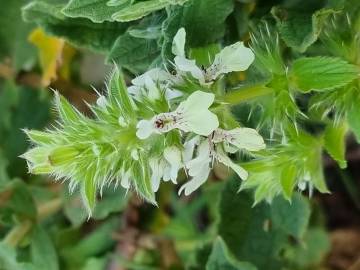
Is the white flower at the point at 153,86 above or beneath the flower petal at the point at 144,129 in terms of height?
above

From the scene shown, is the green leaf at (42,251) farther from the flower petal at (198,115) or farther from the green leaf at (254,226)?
the flower petal at (198,115)

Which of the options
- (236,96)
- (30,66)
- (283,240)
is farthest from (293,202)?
(30,66)

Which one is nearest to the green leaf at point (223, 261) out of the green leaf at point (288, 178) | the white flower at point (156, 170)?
the green leaf at point (288, 178)

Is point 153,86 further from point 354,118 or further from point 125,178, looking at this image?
point 354,118

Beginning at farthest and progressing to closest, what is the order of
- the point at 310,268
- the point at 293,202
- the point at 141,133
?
the point at 310,268, the point at 293,202, the point at 141,133

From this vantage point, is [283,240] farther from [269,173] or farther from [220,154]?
[220,154]

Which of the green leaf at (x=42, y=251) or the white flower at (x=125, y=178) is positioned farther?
the green leaf at (x=42, y=251)

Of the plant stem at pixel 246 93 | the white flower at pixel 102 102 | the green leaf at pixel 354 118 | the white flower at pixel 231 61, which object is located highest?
the white flower at pixel 102 102

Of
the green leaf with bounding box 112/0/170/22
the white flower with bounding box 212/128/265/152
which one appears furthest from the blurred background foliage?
the white flower with bounding box 212/128/265/152
